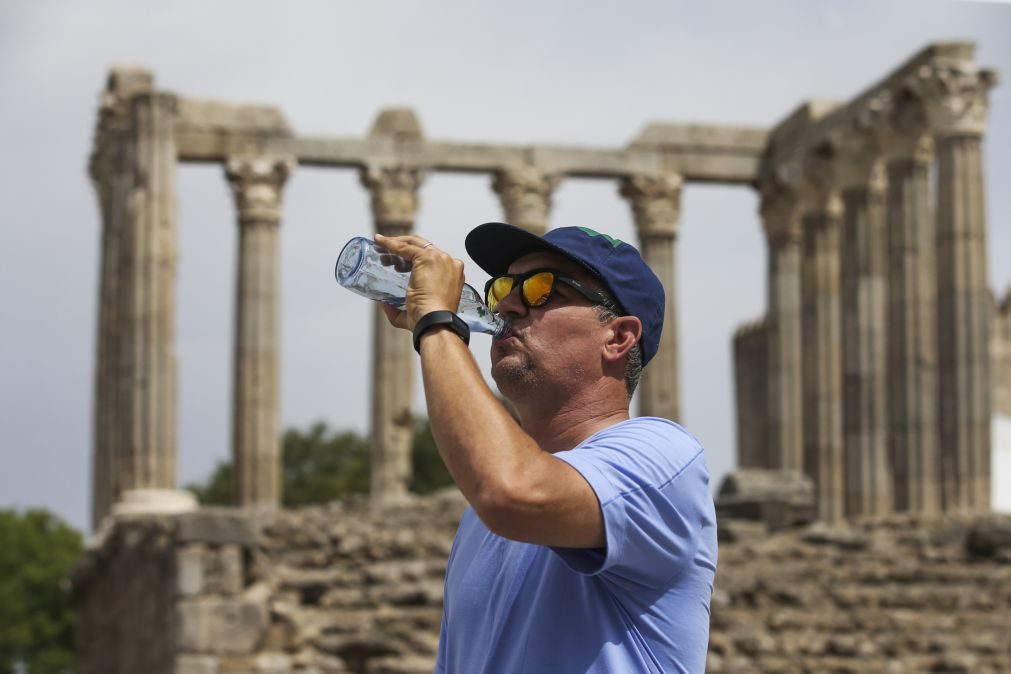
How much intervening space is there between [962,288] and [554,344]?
79.6 ft

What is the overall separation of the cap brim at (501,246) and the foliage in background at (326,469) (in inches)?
2296

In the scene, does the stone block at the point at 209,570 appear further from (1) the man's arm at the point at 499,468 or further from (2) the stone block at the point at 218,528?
(1) the man's arm at the point at 499,468

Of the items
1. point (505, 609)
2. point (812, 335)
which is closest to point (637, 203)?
point (812, 335)

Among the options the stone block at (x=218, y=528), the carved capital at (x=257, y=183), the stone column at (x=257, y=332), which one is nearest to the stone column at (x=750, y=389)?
the stone column at (x=257, y=332)

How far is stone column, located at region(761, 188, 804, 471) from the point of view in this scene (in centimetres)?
3466

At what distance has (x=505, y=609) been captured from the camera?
4.13 metres

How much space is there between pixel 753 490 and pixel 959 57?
6.65 metres

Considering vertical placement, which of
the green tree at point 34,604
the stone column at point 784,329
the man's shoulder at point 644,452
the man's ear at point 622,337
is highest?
the stone column at point 784,329

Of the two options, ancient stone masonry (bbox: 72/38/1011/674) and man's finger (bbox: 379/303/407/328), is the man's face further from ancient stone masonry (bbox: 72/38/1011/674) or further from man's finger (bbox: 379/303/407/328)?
ancient stone masonry (bbox: 72/38/1011/674)

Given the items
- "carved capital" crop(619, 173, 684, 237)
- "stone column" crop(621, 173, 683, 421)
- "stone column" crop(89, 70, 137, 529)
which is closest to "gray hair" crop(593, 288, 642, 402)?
"stone column" crop(89, 70, 137, 529)

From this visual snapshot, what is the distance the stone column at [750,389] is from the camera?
4344 cm

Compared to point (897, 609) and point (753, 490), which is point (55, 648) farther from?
point (897, 609)

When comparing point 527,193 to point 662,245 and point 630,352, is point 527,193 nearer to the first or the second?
point 662,245

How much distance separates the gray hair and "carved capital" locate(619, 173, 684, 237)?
29.7m
